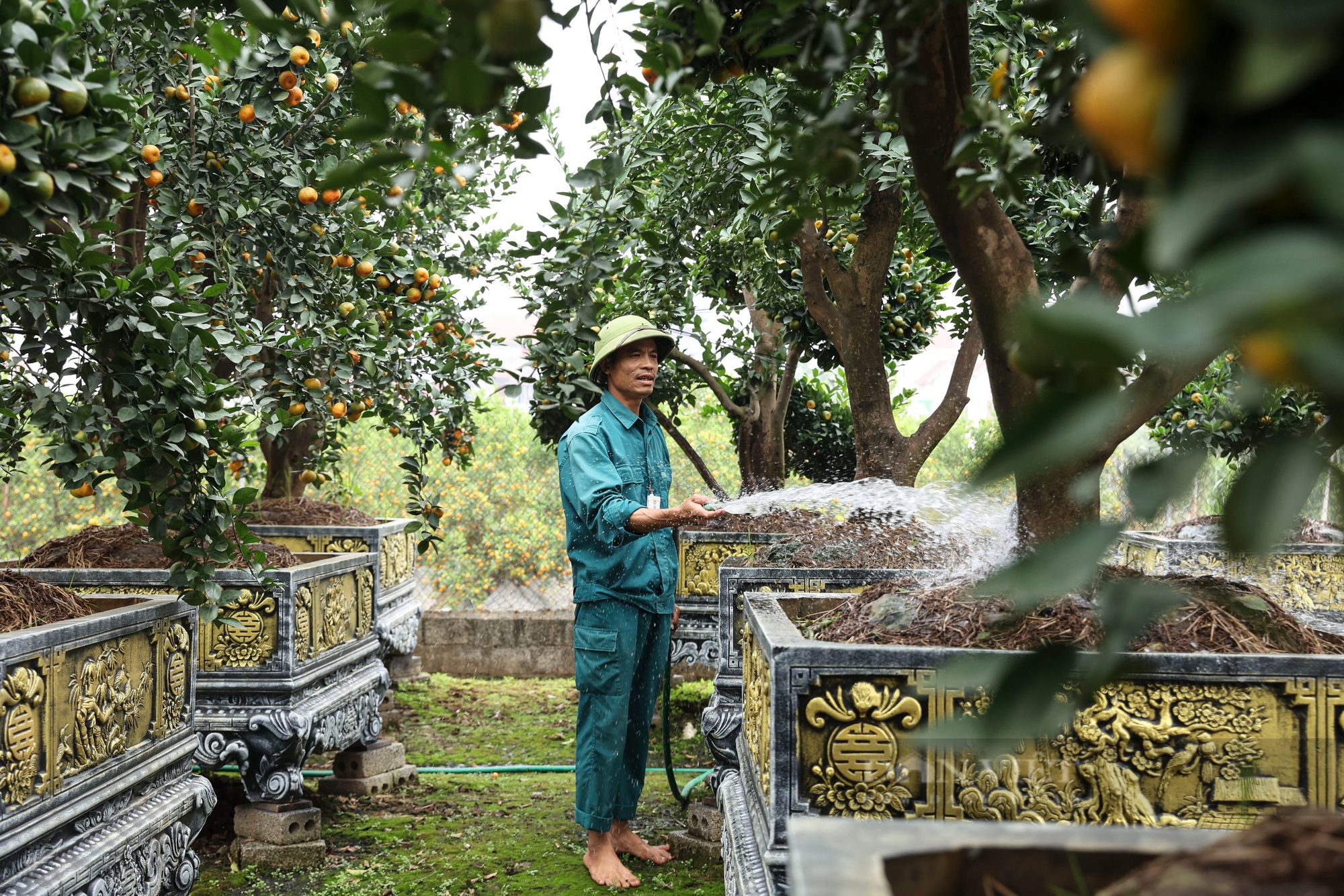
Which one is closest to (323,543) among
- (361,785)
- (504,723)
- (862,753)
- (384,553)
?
(384,553)

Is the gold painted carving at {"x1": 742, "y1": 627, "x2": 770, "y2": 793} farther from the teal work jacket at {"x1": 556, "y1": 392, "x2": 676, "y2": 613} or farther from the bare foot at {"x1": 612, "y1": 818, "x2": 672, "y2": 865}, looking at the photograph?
the bare foot at {"x1": 612, "y1": 818, "x2": 672, "y2": 865}

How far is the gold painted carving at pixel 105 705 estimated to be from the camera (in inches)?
99.4

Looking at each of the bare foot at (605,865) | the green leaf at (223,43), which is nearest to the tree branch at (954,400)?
the bare foot at (605,865)

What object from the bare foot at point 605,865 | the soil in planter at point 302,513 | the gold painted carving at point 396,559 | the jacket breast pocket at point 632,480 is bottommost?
the bare foot at point 605,865

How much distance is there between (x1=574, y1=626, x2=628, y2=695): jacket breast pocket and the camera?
12.3ft

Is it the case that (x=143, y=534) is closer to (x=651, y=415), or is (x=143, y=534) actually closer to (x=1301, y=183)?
(x=651, y=415)

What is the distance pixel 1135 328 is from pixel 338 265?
166 inches

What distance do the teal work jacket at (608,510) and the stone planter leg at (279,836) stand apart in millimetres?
1567

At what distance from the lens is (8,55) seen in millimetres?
1626

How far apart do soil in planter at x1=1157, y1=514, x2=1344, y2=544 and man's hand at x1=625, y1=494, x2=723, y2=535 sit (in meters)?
3.14

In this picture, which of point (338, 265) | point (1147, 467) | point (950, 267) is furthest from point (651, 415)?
point (1147, 467)

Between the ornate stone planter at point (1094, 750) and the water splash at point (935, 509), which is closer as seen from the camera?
the ornate stone planter at point (1094, 750)

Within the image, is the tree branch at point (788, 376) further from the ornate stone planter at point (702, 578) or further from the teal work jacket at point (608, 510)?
the teal work jacket at point (608, 510)

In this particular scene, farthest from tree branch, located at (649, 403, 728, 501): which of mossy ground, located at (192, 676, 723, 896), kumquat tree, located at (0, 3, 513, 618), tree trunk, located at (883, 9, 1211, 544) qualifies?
tree trunk, located at (883, 9, 1211, 544)
